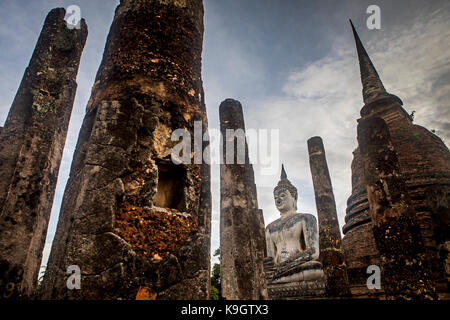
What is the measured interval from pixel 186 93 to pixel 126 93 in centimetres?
48

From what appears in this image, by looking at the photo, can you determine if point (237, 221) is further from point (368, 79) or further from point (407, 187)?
point (368, 79)

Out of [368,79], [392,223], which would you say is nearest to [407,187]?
[392,223]

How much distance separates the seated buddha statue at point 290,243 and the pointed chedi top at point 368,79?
4427mm

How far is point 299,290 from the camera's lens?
8273 mm

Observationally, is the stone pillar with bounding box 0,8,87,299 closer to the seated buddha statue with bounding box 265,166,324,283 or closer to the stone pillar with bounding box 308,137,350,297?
the stone pillar with bounding box 308,137,350,297

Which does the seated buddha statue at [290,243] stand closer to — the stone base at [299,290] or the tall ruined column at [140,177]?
the stone base at [299,290]

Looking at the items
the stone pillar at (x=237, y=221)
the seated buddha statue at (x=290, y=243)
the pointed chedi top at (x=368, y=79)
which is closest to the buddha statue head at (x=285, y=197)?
the seated buddha statue at (x=290, y=243)

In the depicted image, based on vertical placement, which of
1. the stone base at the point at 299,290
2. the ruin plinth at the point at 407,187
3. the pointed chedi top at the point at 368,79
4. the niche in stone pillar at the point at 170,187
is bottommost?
the stone base at the point at 299,290

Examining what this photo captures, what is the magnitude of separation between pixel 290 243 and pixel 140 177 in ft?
29.5

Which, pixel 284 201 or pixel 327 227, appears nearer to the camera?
pixel 327 227

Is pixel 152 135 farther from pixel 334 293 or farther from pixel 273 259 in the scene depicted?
pixel 273 259

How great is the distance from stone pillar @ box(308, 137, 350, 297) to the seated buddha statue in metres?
1.29

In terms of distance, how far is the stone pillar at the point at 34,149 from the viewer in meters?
2.72
